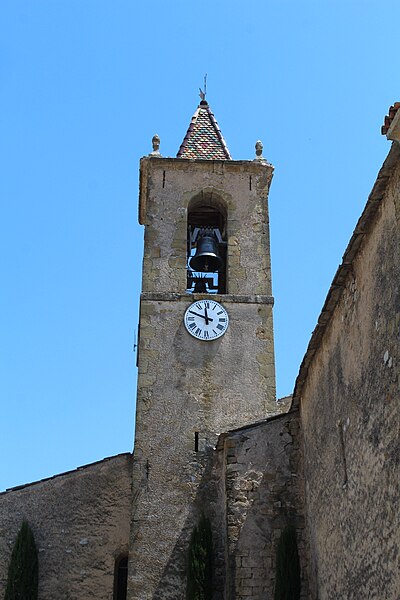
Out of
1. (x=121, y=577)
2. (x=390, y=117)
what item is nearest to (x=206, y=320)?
(x=121, y=577)

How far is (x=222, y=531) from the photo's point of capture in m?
11.4

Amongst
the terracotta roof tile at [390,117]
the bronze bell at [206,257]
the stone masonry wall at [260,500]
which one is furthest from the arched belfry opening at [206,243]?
the terracotta roof tile at [390,117]

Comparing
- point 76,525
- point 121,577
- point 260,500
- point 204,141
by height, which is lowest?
point 121,577

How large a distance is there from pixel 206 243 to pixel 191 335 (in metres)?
1.85

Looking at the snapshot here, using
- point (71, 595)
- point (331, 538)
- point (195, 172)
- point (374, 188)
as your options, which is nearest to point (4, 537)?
point (71, 595)

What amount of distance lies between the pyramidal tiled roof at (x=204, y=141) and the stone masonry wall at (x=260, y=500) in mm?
5622

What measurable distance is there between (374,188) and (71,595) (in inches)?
311

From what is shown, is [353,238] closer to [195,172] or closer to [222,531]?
[222,531]

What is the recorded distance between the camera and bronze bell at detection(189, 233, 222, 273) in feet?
44.8

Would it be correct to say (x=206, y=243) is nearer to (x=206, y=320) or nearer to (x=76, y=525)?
(x=206, y=320)

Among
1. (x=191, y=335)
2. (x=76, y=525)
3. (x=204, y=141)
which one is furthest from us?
(x=204, y=141)

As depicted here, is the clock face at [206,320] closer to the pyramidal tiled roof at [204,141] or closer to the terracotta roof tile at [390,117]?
the pyramidal tiled roof at [204,141]

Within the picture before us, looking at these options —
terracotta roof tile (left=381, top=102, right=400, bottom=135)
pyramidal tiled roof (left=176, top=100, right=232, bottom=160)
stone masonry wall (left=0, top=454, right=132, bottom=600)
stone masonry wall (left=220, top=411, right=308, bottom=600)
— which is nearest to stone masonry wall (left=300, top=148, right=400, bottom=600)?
terracotta roof tile (left=381, top=102, right=400, bottom=135)

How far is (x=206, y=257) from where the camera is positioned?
538 inches
